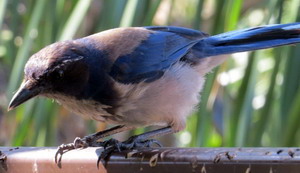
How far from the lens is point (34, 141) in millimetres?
3391

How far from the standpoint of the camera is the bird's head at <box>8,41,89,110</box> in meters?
2.43

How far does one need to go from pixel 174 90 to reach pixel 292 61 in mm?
543

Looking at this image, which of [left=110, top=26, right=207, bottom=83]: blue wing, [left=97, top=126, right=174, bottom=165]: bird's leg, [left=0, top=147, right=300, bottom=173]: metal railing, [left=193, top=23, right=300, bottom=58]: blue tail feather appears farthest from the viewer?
[left=193, top=23, right=300, bottom=58]: blue tail feather

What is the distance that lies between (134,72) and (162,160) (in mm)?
1071

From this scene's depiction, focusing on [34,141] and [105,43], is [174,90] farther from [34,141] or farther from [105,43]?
[34,141]

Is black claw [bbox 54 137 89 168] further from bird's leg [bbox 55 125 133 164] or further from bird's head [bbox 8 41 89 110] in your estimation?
bird's head [bbox 8 41 89 110]

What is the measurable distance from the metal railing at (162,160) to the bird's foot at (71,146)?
0.01 metres

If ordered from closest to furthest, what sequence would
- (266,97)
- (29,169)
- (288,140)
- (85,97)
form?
1. (29,169)
2. (85,97)
3. (288,140)
4. (266,97)

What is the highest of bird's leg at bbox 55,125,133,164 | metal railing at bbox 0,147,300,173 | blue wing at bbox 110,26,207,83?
blue wing at bbox 110,26,207,83

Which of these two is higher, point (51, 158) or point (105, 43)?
point (105, 43)

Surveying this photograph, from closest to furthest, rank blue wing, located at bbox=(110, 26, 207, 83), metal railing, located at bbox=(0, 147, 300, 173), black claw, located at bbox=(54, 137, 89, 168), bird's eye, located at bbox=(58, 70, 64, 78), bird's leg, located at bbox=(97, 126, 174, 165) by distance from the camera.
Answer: metal railing, located at bbox=(0, 147, 300, 173)
black claw, located at bbox=(54, 137, 89, 168)
bird's leg, located at bbox=(97, 126, 174, 165)
bird's eye, located at bbox=(58, 70, 64, 78)
blue wing, located at bbox=(110, 26, 207, 83)

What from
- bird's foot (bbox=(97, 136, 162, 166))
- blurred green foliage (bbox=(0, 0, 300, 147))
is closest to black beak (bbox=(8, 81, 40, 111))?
bird's foot (bbox=(97, 136, 162, 166))

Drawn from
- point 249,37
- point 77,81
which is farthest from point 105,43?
point 249,37

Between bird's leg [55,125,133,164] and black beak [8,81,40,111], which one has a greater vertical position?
black beak [8,81,40,111]
